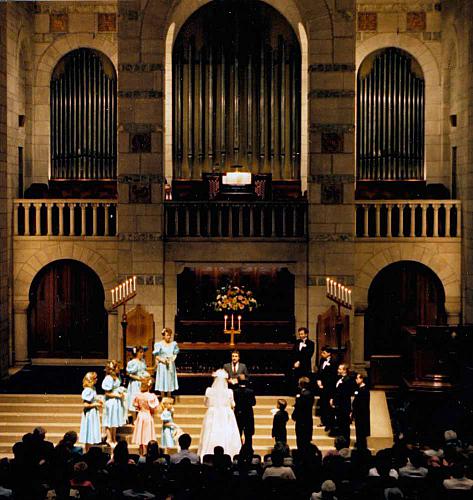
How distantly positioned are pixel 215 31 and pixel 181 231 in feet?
17.6

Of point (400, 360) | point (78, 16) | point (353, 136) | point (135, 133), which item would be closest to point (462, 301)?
point (400, 360)

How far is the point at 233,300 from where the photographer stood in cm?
2519

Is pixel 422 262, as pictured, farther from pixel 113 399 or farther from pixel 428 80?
pixel 113 399

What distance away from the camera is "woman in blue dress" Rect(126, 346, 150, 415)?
20516 millimetres

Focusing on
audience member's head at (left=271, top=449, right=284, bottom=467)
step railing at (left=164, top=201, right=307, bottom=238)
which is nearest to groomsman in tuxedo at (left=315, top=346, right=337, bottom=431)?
step railing at (left=164, top=201, right=307, bottom=238)

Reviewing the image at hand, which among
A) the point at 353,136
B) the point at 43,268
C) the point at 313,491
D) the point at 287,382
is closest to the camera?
the point at 313,491

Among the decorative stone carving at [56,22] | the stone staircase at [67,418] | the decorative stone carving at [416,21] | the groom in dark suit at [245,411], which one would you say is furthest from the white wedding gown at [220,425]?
the decorative stone carving at [56,22]

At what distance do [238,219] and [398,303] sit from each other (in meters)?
4.62

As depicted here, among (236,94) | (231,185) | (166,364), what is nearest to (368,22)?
(236,94)

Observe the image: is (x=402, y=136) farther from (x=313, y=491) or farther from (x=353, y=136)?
(x=313, y=491)

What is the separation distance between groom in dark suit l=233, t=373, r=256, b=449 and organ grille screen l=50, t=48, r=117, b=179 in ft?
31.8

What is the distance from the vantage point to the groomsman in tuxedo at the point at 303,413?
1938 centimetres

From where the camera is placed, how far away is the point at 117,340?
2633cm

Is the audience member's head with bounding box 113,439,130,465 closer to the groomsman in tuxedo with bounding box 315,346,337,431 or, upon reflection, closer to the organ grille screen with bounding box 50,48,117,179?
the groomsman in tuxedo with bounding box 315,346,337,431
